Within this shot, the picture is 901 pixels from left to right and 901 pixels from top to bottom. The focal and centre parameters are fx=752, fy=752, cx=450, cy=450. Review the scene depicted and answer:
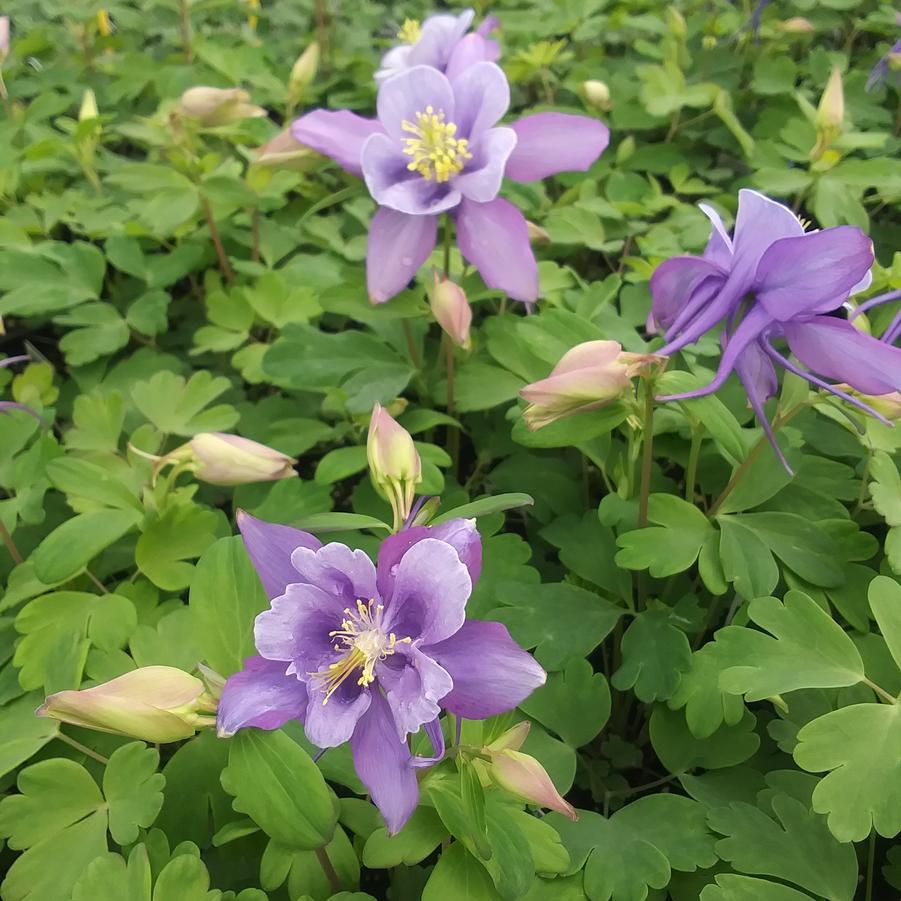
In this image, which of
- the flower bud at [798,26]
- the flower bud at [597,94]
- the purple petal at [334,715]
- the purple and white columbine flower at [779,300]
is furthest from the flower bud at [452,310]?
the flower bud at [798,26]

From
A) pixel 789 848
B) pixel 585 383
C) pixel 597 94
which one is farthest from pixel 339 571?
pixel 597 94

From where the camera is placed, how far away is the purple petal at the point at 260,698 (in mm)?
557

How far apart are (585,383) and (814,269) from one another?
0.22 metres

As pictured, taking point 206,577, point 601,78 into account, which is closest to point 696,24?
point 601,78

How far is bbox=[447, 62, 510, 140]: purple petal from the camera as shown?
3.17 ft

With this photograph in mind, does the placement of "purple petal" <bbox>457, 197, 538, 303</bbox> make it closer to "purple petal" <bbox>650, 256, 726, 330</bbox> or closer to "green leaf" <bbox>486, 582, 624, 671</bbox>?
"purple petal" <bbox>650, 256, 726, 330</bbox>

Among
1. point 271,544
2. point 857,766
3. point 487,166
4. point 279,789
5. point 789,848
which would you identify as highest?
point 487,166

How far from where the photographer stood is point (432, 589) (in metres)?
0.55

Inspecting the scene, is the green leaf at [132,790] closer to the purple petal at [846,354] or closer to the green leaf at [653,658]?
the green leaf at [653,658]

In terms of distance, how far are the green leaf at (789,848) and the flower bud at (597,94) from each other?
1.40m

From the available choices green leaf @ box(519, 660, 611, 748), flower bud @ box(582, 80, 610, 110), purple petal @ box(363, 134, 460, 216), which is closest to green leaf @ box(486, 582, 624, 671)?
green leaf @ box(519, 660, 611, 748)

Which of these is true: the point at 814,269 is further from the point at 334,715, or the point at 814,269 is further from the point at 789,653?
the point at 334,715

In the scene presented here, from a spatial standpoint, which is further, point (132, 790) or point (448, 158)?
point (448, 158)

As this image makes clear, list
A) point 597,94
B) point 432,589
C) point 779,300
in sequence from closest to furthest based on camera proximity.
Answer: point 432,589 → point 779,300 → point 597,94
